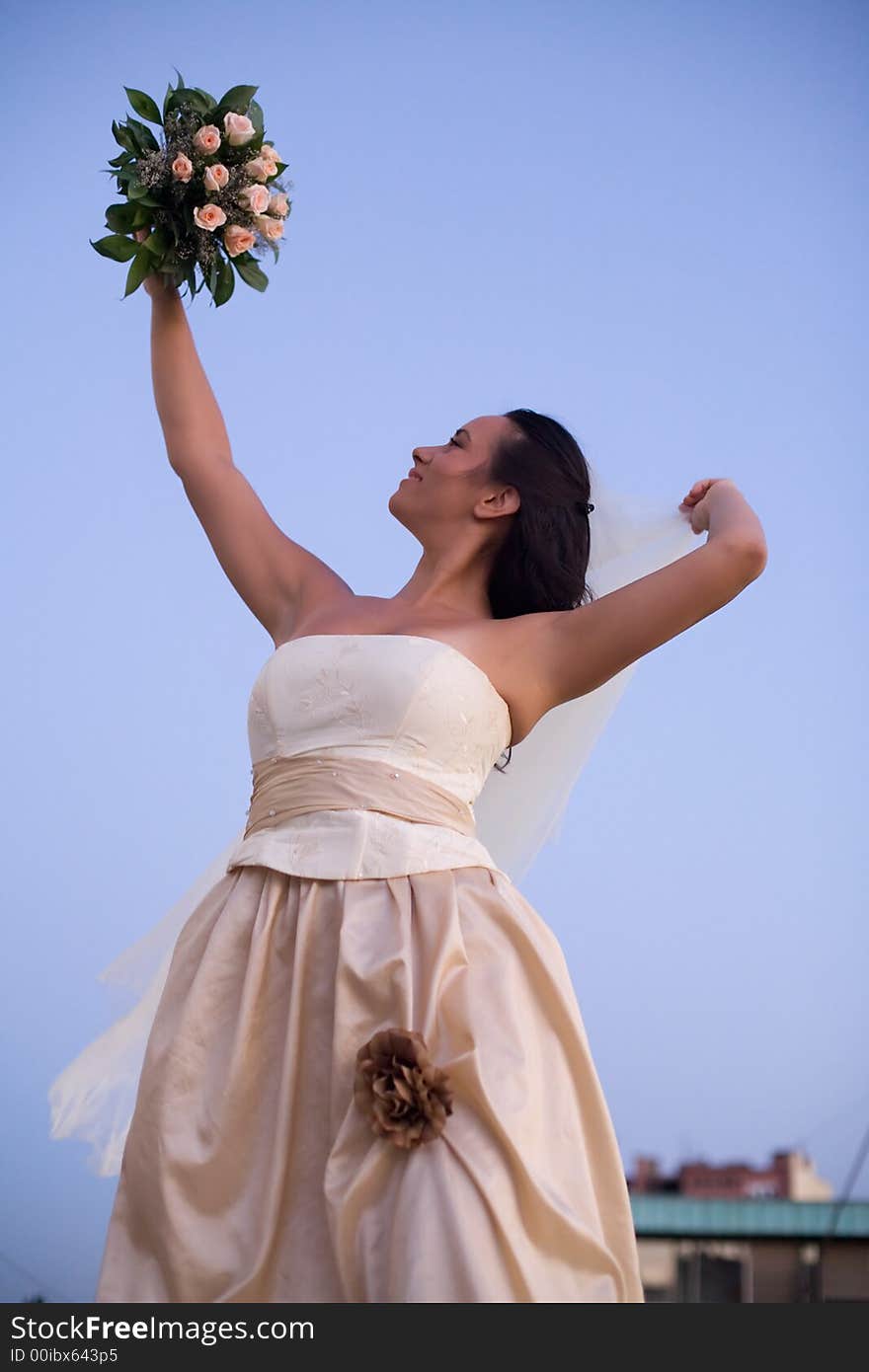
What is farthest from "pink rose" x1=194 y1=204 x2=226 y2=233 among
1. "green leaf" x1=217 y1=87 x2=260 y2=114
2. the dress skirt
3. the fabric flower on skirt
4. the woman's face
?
the fabric flower on skirt

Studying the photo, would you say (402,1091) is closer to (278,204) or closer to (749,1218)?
(278,204)

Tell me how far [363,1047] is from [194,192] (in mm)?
1960

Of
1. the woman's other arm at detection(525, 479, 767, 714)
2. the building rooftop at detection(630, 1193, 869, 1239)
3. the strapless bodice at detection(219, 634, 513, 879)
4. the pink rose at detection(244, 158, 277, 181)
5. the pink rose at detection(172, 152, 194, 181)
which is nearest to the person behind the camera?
the strapless bodice at detection(219, 634, 513, 879)

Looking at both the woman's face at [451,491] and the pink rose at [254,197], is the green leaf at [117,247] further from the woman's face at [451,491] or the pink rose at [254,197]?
the woman's face at [451,491]

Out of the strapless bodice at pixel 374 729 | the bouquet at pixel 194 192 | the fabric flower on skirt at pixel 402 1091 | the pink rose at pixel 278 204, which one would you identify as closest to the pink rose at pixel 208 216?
the bouquet at pixel 194 192

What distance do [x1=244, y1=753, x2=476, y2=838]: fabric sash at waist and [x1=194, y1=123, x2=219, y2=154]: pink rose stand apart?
1398mm

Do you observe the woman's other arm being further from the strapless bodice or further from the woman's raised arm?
→ the woman's raised arm

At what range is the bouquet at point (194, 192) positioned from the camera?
134 inches

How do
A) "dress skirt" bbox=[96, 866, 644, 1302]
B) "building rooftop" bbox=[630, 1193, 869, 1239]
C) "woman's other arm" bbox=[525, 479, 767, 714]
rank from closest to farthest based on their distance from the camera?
"dress skirt" bbox=[96, 866, 644, 1302], "woman's other arm" bbox=[525, 479, 767, 714], "building rooftop" bbox=[630, 1193, 869, 1239]

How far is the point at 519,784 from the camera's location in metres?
3.89

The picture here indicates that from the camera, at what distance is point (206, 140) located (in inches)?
134

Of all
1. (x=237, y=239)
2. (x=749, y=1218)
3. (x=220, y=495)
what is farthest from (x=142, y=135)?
(x=749, y=1218)

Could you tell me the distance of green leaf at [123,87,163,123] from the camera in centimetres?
346

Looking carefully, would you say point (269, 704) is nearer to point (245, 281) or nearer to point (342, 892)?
point (342, 892)
